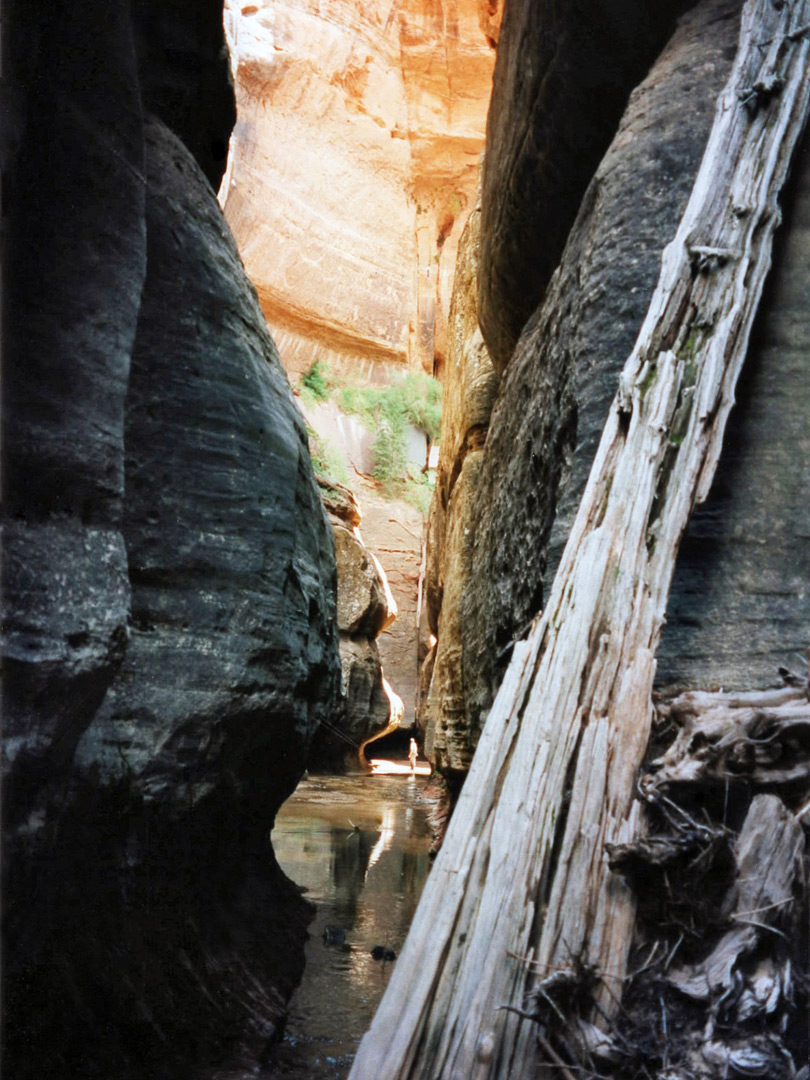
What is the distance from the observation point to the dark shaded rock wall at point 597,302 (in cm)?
393

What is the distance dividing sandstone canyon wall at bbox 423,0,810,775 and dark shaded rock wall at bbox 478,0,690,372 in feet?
0.04

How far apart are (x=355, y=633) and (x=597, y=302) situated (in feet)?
44.5

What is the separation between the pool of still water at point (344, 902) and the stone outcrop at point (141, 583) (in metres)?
0.18

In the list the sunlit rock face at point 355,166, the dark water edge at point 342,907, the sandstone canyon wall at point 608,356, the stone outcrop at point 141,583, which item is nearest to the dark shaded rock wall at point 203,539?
the stone outcrop at point 141,583

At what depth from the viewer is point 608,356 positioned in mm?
3906

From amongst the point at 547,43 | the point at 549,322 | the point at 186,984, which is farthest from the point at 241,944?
the point at 547,43

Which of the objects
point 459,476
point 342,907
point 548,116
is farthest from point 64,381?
point 459,476

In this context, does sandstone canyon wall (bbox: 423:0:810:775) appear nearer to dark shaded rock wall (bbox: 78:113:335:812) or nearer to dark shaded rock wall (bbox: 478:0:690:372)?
dark shaded rock wall (bbox: 478:0:690:372)

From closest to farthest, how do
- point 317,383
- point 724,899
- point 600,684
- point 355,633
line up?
point 724,899 → point 600,684 → point 355,633 → point 317,383

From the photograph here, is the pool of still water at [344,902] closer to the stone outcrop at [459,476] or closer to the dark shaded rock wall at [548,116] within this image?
the stone outcrop at [459,476]

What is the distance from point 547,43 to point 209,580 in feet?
11.3

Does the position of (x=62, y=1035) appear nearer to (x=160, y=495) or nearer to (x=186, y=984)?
(x=186, y=984)

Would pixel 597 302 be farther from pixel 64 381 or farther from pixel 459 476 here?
pixel 459 476

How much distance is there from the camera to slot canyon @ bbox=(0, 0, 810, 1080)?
2303 millimetres
